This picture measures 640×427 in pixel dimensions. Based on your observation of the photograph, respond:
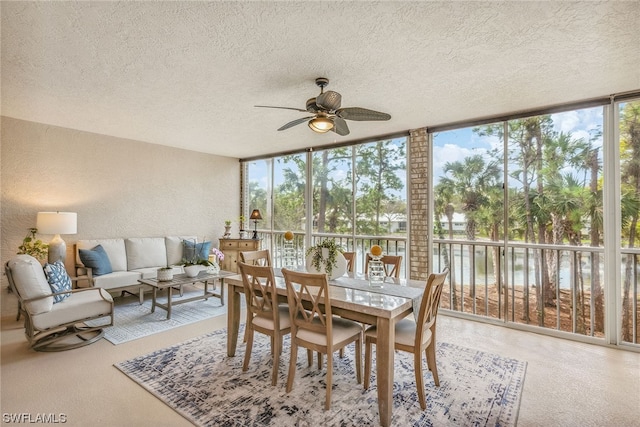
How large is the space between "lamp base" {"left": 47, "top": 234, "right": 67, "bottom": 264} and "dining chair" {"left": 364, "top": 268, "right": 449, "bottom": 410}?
4.25m

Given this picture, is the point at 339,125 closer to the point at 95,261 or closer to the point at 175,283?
the point at 175,283

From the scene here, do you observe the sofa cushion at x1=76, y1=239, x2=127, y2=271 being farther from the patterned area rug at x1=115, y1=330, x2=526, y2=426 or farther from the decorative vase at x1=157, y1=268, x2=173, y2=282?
the patterned area rug at x1=115, y1=330, x2=526, y2=426

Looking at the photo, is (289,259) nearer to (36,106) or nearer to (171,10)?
(171,10)

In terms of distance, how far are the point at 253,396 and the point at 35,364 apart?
6.84ft

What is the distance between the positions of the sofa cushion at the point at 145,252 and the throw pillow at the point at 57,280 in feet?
Result: 5.37

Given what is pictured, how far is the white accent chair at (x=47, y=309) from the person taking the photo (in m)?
2.88

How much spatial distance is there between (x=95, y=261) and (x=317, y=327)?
12.4ft

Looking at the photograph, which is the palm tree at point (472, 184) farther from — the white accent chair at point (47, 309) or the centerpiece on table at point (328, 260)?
the white accent chair at point (47, 309)

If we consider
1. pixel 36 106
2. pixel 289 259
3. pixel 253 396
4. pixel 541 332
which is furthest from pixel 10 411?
pixel 541 332

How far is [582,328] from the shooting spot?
3689 mm

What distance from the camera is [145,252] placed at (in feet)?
17.1

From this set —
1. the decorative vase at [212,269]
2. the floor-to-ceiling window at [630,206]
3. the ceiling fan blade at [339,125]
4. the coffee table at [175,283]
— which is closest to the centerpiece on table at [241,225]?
the decorative vase at [212,269]

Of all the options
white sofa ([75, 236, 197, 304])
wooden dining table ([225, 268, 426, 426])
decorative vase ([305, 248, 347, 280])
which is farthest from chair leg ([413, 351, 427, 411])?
white sofa ([75, 236, 197, 304])

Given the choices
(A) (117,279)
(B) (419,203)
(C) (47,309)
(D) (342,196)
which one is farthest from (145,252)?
(B) (419,203)
